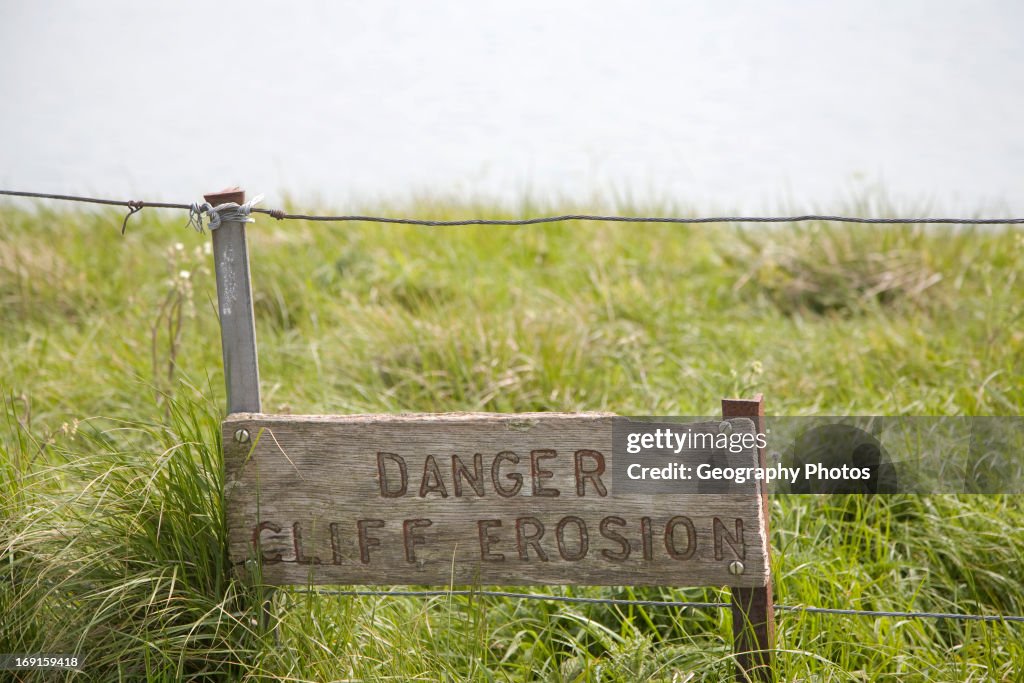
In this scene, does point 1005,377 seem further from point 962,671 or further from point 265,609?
point 265,609

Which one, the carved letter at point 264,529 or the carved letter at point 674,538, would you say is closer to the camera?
the carved letter at point 674,538

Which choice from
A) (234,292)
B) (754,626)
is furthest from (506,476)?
(234,292)

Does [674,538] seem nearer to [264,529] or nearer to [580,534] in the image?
[580,534]

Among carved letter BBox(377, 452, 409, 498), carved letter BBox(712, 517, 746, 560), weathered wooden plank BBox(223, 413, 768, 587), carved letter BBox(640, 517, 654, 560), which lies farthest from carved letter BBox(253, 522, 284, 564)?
carved letter BBox(712, 517, 746, 560)

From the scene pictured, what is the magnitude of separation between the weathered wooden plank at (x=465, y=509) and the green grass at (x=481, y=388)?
14 cm

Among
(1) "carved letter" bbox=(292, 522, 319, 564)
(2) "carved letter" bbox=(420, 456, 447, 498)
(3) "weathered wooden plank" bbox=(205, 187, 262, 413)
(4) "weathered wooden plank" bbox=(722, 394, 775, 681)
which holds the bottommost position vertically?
(4) "weathered wooden plank" bbox=(722, 394, 775, 681)

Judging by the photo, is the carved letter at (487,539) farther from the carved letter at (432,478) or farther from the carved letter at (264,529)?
the carved letter at (264,529)

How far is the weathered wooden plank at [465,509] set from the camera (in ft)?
6.48

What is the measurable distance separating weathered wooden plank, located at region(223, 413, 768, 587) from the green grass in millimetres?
136

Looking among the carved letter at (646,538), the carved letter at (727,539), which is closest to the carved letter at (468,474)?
the carved letter at (646,538)

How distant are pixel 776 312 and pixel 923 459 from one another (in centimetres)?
186

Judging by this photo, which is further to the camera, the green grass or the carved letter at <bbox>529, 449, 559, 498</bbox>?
→ the green grass

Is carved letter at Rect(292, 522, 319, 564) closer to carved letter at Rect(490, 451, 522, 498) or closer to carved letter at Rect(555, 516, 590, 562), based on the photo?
carved letter at Rect(490, 451, 522, 498)

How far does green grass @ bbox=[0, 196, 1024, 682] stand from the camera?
2.10 metres
